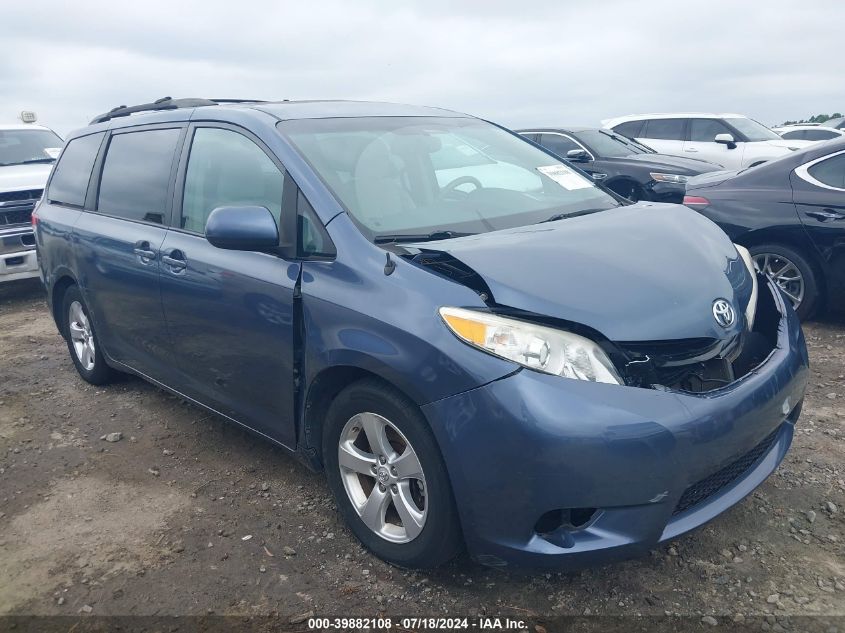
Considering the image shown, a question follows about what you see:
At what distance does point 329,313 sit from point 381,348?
33 centimetres

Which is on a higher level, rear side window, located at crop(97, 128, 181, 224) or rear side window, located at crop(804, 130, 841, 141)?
rear side window, located at crop(97, 128, 181, 224)

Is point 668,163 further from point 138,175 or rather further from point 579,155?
point 138,175

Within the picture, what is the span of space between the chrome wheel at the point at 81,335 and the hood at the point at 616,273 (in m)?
3.11

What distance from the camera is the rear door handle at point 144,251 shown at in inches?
146

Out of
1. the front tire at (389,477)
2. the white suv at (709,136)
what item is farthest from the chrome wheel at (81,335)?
the white suv at (709,136)

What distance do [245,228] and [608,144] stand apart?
8.49m

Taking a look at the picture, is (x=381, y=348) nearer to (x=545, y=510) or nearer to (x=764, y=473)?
(x=545, y=510)

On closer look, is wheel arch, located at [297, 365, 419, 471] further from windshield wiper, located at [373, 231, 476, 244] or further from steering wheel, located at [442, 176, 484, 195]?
steering wheel, located at [442, 176, 484, 195]

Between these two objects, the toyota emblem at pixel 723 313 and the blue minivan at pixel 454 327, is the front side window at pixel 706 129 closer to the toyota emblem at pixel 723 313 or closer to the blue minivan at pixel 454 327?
the blue minivan at pixel 454 327

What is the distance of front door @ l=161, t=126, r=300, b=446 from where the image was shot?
3.00 m

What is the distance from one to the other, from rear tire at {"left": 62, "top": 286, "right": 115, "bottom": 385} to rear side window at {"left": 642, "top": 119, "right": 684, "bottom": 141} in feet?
35.5

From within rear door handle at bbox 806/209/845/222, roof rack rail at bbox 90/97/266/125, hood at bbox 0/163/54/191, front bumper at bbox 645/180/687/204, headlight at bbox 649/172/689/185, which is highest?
roof rack rail at bbox 90/97/266/125

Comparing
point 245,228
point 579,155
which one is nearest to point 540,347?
point 245,228

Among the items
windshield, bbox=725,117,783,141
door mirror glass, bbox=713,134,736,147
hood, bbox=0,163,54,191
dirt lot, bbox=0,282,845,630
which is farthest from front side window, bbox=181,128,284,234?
windshield, bbox=725,117,783,141
